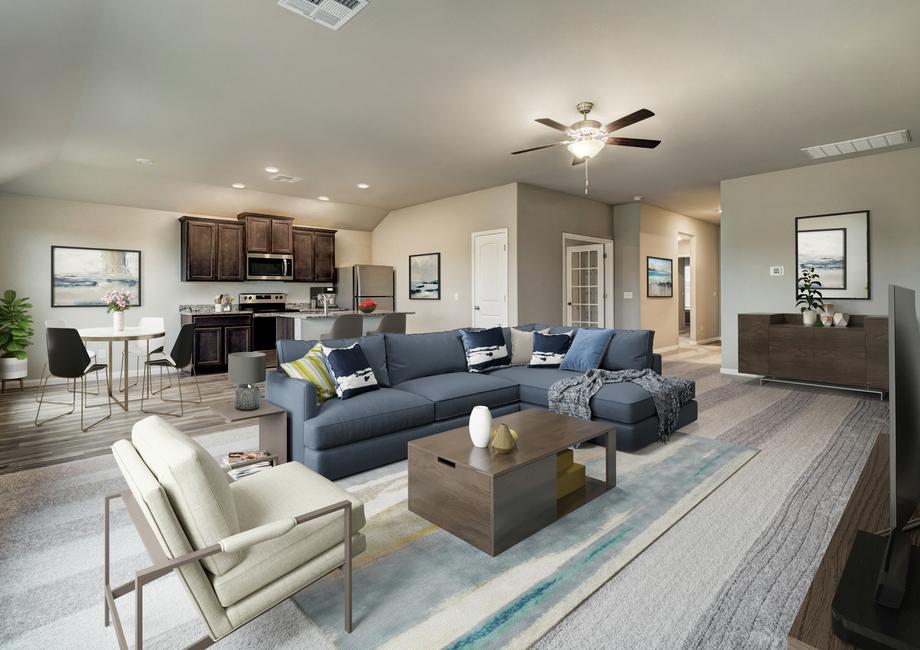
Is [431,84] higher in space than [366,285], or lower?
higher

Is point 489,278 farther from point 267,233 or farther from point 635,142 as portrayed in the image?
point 267,233

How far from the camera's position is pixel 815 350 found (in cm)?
574

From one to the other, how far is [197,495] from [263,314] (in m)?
7.17

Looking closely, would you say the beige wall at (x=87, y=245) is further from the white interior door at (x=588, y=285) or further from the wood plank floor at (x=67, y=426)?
the white interior door at (x=588, y=285)

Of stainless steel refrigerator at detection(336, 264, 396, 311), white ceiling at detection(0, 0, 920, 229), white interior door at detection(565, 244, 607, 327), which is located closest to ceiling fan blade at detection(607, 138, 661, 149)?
white ceiling at detection(0, 0, 920, 229)

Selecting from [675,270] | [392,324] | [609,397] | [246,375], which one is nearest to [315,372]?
[246,375]

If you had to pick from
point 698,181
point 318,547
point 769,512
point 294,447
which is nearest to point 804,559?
point 769,512

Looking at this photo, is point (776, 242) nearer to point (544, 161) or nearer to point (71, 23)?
point (544, 161)

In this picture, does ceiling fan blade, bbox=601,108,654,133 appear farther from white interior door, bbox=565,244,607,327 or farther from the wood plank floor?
white interior door, bbox=565,244,607,327

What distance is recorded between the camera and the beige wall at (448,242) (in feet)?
23.6

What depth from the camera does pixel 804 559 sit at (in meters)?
2.15

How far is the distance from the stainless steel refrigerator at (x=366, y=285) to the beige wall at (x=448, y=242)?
18cm

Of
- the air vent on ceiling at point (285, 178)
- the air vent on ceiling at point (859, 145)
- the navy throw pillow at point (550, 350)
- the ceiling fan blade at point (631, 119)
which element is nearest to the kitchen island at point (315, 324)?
the air vent on ceiling at point (285, 178)

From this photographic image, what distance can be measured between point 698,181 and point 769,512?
18.8 feet
